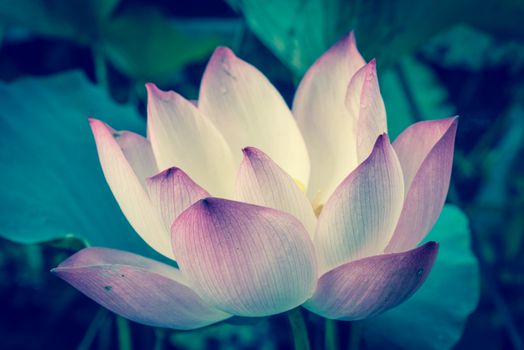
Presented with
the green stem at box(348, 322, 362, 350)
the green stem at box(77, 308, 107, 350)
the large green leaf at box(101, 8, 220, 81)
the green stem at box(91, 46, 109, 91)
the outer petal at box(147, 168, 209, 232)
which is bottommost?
the green stem at box(348, 322, 362, 350)

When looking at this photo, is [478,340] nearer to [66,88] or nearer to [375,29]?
[375,29]

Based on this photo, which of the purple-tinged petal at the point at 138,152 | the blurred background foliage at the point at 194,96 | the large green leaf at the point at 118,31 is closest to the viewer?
the purple-tinged petal at the point at 138,152

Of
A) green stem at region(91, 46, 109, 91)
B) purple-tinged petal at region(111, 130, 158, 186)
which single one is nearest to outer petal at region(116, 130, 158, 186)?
purple-tinged petal at region(111, 130, 158, 186)

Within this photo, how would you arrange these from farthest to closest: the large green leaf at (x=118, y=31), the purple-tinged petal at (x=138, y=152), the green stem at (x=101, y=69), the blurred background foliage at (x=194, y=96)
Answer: the green stem at (x=101, y=69), the large green leaf at (x=118, y=31), the blurred background foliage at (x=194, y=96), the purple-tinged petal at (x=138, y=152)

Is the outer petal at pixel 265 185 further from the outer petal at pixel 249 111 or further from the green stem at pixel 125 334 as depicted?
the green stem at pixel 125 334

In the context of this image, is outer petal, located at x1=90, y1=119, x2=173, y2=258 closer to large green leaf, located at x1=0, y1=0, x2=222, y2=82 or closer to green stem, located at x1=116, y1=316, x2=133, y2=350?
green stem, located at x1=116, y1=316, x2=133, y2=350

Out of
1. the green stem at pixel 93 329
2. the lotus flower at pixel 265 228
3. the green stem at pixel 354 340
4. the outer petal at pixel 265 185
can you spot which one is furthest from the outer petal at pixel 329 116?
the green stem at pixel 93 329

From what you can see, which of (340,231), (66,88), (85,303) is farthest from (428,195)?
(85,303)
